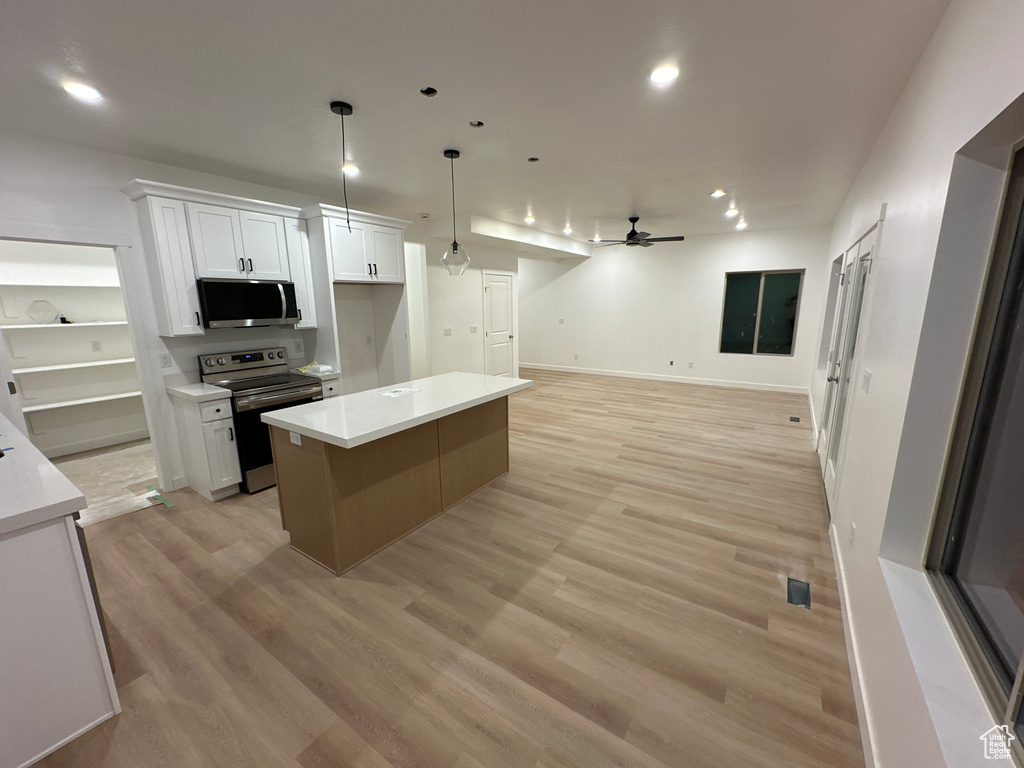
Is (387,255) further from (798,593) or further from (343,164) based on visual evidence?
(798,593)

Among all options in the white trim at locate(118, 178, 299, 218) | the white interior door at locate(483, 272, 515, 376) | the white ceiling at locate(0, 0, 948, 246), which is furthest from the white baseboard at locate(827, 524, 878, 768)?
the white interior door at locate(483, 272, 515, 376)

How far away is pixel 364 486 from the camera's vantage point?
94.8 inches

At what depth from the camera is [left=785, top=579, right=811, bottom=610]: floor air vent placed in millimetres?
2100

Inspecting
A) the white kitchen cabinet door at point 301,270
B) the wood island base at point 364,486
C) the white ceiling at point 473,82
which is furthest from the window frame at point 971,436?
the white kitchen cabinet door at point 301,270

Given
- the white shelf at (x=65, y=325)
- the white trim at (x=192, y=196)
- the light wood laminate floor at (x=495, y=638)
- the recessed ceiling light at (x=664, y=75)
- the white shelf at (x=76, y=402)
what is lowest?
the light wood laminate floor at (x=495, y=638)

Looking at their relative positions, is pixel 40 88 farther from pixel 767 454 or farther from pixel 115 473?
pixel 767 454

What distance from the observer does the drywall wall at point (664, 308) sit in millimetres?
6461

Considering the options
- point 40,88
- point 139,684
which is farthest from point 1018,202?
point 40,88

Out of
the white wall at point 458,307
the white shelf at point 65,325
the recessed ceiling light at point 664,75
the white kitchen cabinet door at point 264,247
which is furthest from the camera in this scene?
the white wall at point 458,307

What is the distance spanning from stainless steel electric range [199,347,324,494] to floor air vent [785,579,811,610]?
12.1 feet

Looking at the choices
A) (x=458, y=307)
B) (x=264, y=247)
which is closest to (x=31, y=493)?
(x=264, y=247)

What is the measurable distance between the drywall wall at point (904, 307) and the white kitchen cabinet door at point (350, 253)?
398 cm

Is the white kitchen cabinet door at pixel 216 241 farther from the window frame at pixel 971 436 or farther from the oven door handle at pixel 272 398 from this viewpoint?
the window frame at pixel 971 436

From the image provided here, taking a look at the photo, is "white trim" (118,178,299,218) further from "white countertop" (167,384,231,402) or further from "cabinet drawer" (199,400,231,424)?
"cabinet drawer" (199,400,231,424)
